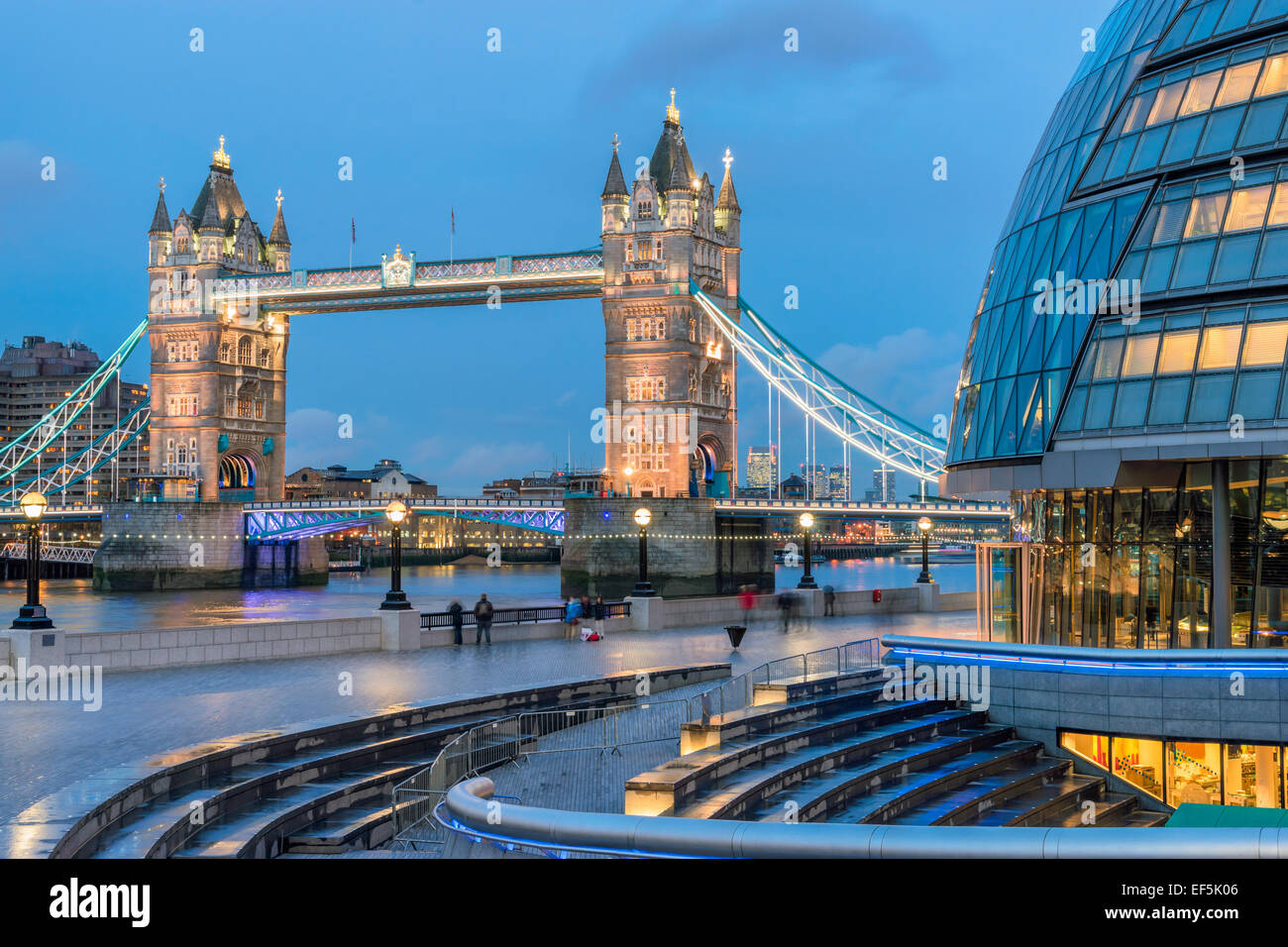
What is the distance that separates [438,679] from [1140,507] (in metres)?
11.3

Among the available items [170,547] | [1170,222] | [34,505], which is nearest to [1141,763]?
[1170,222]

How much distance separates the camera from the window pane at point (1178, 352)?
19.4 m

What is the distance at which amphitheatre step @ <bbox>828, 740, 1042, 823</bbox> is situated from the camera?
14.5 metres

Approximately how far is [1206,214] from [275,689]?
15.7 metres

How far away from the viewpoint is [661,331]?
7481cm

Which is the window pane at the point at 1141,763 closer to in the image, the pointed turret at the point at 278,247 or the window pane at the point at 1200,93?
the window pane at the point at 1200,93

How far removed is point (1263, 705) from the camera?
1777 centimetres

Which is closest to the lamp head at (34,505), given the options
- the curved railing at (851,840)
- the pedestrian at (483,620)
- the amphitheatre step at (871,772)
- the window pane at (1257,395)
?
the pedestrian at (483,620)

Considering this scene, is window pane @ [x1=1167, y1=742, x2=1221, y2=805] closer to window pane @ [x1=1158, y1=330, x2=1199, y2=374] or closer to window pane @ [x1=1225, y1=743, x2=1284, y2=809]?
window pane @ [x1=1225, y1=743, x2=1284, y2=809]

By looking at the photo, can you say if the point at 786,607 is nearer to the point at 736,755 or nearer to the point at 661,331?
the point at 736,755

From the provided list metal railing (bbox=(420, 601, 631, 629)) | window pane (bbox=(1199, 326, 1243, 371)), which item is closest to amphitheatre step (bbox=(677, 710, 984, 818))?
window pane (bbox=(1199, 326, 1243, 371))
